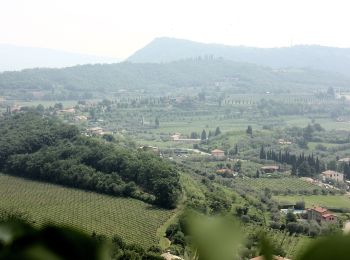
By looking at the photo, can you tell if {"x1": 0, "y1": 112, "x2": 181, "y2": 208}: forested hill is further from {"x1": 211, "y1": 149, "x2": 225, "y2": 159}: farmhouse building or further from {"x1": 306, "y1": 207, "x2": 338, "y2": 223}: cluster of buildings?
{"x1": 211, "y1": 149, "x2": 225, "y2": 159}: farmhouse building

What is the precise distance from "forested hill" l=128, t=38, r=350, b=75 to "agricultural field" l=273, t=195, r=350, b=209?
100261 mm

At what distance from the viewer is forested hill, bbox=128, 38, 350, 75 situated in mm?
127938

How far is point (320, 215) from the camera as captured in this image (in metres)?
17.4

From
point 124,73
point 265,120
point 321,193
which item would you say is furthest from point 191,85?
point 321,193

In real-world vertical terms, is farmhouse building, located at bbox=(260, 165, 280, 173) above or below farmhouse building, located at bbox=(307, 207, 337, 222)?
below

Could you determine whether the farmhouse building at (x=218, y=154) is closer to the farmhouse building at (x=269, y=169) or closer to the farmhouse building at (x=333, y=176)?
the farmhouse building at (x=269, y=169)

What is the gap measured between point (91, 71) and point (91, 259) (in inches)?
3295

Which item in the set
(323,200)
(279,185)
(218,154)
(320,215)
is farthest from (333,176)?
(320,215)

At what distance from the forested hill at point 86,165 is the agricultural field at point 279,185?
412 cm

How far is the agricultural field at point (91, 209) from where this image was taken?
14.9 metres

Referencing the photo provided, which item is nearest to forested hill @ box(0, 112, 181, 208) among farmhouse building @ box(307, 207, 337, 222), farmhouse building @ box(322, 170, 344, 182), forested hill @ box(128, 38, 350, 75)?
farmhouse building @ box(307, 207, 337, 222)

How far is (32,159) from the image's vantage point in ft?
70.7

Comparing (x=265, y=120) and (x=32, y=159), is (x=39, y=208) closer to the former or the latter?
(x=32, y=159)

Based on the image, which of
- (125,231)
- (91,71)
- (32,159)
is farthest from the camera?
(91,71)
